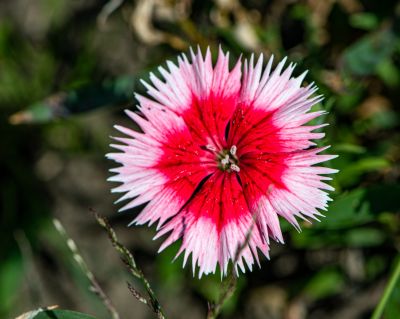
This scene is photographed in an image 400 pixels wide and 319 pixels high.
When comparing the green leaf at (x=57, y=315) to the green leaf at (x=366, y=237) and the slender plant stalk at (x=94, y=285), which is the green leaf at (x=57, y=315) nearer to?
the slender plant stalk at (x=94, y=285)

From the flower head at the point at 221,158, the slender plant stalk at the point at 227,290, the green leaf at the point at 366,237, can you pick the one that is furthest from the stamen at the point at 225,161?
the green leaf at the point at 366,237

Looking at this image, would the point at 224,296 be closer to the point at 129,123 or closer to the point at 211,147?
the point at 211,147

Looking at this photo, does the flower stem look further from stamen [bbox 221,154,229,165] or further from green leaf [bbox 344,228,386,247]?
green leaf [bbox 344,228,386,247]

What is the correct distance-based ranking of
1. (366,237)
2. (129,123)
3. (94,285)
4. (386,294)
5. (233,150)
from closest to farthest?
(94,285) < (233,150) < (386,294) < (366,237) < (129,123)

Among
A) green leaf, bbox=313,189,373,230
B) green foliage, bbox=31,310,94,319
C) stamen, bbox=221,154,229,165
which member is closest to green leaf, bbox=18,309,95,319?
green foliage, bbox=31,310,94,319

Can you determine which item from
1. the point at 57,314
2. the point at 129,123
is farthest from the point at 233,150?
the point at 129,123

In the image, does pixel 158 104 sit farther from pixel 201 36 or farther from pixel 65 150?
pixel 65 150
